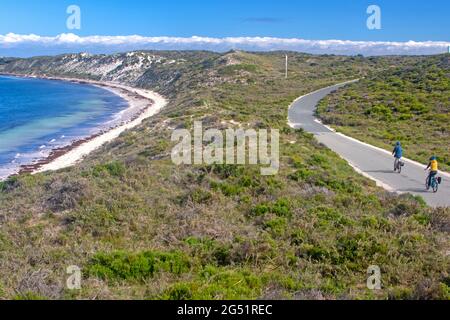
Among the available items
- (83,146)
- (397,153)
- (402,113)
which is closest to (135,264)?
(397,153)

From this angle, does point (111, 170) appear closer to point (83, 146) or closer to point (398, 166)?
point (398, 166)

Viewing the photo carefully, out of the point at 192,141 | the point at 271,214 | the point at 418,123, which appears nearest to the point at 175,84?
the point at 418,123

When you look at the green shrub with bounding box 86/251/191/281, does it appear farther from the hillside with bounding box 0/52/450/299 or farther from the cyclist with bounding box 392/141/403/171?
the cyclist with bounding box 392/141/403/171

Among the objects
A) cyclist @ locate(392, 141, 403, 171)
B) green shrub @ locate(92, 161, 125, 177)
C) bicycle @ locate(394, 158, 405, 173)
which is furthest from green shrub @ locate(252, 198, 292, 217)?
bicycle @ locate(394, 158, 405, 173)

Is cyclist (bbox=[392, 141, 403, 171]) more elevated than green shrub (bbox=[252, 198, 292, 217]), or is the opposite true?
cyclist (bbox=[392, 141, 403, 171])

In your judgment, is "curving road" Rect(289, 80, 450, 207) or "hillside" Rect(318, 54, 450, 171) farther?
"hillside" Rect(318, 54, 450, 171)

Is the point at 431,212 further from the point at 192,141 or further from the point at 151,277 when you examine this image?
the point at 192,141
